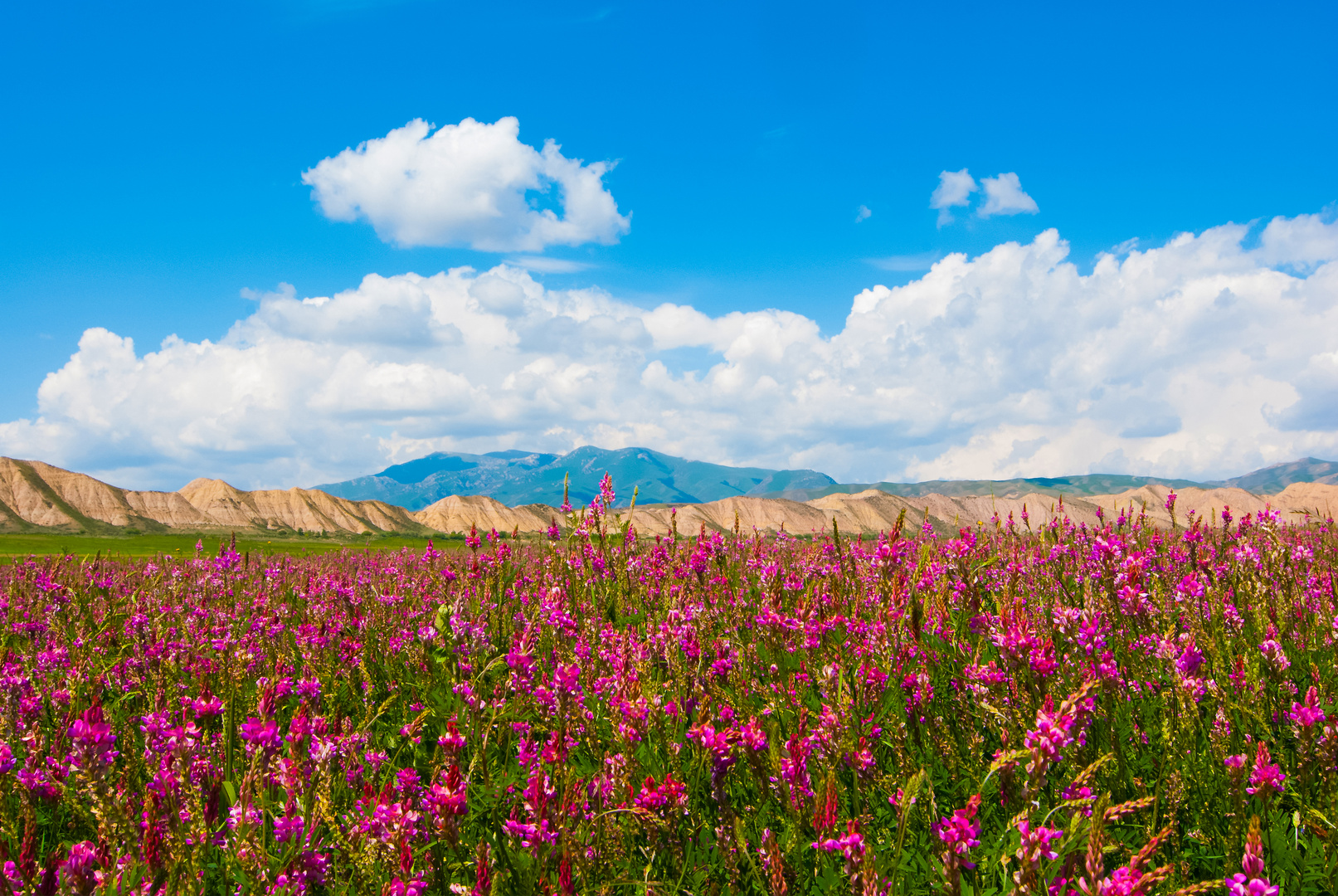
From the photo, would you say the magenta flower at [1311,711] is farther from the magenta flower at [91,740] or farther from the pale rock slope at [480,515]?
the pale rock slope at [480,515]

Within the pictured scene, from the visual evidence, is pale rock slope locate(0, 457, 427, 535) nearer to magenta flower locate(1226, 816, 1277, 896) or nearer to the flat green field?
the flat green field

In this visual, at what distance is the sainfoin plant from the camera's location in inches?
71.9

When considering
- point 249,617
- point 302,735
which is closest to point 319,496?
point 249,617

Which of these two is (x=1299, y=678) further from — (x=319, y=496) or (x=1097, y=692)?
(x=319, y=496)

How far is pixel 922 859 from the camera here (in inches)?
90.6

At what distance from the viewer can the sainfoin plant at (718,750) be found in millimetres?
1826

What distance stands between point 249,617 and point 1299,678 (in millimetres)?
8333

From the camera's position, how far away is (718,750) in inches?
93.9

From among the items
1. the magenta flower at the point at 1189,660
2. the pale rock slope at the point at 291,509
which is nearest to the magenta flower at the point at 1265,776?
the magenta flower at the point at 1189,660

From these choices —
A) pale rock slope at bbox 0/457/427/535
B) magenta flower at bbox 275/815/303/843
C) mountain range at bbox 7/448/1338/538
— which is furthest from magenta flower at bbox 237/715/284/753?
pale rock slope at bbox 0/457/427/535

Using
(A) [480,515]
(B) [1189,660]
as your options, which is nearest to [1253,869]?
(B) [1189,660]

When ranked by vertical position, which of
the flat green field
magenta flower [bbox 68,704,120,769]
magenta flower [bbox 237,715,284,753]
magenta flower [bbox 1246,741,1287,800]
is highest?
magenta flower [bbox 68,704,120,769]

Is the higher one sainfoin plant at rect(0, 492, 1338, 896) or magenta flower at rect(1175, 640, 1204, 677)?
magenta flower at rect(1175, 640, 1204, 677)

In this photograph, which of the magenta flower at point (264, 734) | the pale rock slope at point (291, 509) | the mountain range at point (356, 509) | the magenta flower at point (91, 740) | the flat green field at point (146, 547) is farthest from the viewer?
the pale rock slope at point (291, 509)
